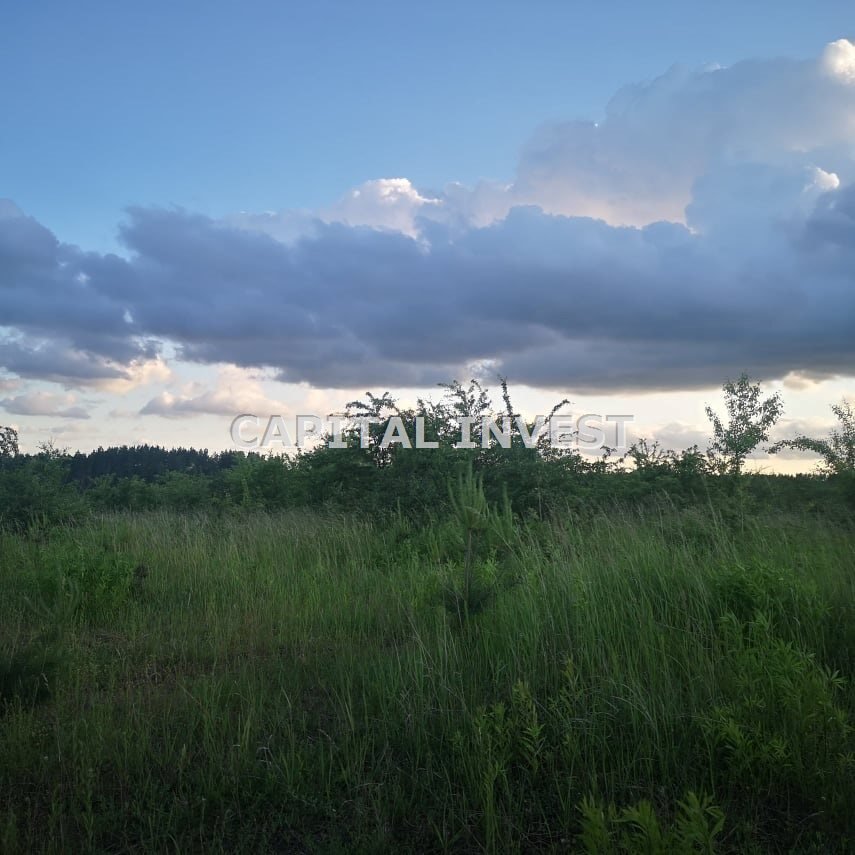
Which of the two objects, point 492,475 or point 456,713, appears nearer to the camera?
point 456,713

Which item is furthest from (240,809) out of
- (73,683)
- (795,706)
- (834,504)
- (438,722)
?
(834,504)

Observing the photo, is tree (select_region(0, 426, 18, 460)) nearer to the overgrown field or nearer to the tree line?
the tree line

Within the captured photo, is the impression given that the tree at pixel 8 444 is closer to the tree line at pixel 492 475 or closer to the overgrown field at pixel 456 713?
the tree line at pixel 492 475

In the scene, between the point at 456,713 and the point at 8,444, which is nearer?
the point at 456,713

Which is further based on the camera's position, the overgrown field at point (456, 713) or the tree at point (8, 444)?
the tree at point (8, 444)

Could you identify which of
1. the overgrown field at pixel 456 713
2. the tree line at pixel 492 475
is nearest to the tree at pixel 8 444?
the tree line at pixel 492 475

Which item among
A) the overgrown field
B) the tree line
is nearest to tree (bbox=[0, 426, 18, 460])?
the tree line

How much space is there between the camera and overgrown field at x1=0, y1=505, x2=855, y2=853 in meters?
3.45

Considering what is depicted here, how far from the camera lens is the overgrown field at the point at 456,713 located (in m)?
3.45

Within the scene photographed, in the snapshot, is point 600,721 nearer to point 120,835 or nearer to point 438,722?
point 438,722

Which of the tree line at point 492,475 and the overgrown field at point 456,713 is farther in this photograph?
the tree line at point 492,475

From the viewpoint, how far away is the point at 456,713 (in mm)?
4270

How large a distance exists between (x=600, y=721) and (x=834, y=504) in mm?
11723

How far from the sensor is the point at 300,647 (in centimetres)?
610
